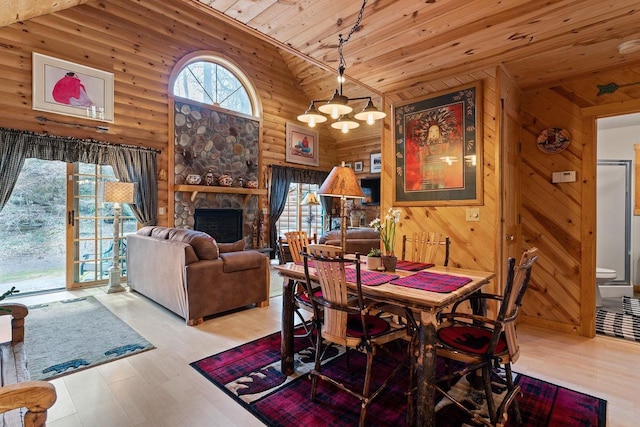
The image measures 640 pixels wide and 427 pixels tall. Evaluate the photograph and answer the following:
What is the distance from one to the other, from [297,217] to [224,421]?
6387mm

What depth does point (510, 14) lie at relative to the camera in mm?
2184

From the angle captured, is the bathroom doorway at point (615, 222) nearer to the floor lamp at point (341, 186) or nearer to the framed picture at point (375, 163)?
the framed picture at point (375, 163)

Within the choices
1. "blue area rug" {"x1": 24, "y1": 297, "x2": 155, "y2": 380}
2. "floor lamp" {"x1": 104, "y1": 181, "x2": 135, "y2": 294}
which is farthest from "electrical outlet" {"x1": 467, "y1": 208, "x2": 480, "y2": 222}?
"floor lamp" {"x1": 104, "y1": 181, "x2": 135, "y2": 294}

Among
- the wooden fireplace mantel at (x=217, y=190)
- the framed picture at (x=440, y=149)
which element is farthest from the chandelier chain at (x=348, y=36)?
the wooden fireplace mantel at (x=217, y=190)

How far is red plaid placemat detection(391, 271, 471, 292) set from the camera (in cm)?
183

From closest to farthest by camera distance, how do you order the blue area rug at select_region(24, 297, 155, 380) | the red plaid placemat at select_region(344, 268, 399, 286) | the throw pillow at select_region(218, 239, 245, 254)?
1. the red plaid placemat at select_region(344, 268, 399, 286)
2. the blue area rug at select_region(24, 297, 155, 380)
3. the throw pillow at select_region(218, 239, 245, 254)

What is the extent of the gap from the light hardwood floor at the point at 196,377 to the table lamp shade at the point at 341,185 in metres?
1.54

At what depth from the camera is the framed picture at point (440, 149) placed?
3.00 metres

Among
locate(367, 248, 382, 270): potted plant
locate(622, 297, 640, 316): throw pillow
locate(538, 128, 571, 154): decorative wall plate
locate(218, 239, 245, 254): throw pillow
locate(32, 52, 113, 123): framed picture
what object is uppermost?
locate(32, 52, 113, 123): framed picture

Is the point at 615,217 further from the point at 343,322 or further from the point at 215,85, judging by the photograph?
the point at 215,85

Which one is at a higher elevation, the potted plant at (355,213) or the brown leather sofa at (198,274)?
the potted plant at (355,213)

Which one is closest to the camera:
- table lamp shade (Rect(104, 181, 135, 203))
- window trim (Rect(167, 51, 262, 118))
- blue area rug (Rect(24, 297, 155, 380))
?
blue area rug (Rect(24, 297, 155, 380))

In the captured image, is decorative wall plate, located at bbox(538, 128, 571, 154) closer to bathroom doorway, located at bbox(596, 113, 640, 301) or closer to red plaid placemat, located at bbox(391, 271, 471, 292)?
bathroom doorway, located at bbox(596, 113, 640, 301)

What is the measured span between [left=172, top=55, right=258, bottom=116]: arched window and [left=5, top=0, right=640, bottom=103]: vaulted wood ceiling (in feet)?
12.9
